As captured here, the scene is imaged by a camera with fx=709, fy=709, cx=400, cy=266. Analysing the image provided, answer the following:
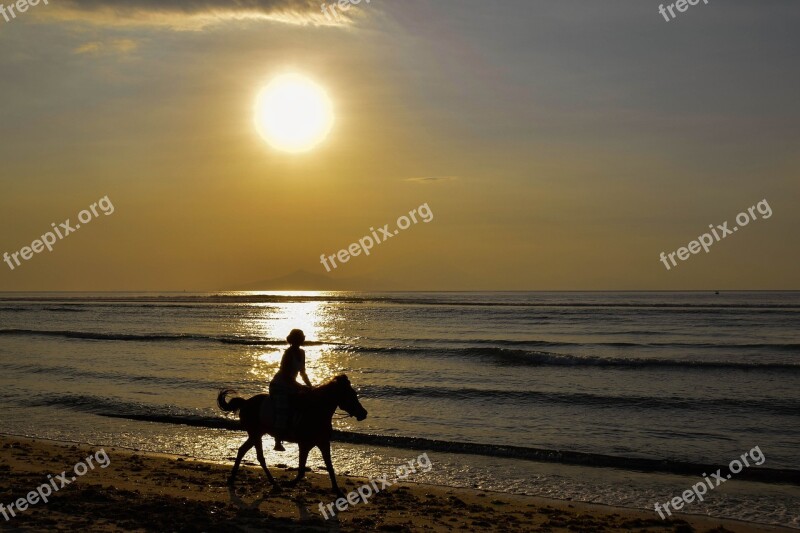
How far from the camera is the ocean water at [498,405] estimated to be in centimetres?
1257

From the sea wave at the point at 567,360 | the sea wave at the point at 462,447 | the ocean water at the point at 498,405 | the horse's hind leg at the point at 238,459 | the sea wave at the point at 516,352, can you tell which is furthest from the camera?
the sea wave at the point at 516,352

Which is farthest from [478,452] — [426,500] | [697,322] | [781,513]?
[697,322]

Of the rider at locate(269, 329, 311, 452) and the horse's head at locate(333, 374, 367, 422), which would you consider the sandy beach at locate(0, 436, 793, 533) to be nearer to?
the rider at locate(269, 329, 311, 452)

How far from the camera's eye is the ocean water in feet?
41.2

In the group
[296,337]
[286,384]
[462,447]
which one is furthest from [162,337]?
[296,337]

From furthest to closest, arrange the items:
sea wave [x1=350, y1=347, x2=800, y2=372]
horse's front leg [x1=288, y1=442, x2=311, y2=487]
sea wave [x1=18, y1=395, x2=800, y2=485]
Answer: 1. sea wave [x1=350, y1=347, x2=800, y2=372]
2. sea wave [x1=18, y1=395, x2=800, y2=485]
3. horse's front leg [x1=288, y1=442, x2=311, y2=487]

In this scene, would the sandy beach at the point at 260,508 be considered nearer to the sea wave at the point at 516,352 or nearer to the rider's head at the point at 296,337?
the rider's head at the point at 296,337

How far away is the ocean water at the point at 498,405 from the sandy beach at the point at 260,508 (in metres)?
0.99

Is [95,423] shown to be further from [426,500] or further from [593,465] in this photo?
[593,465]

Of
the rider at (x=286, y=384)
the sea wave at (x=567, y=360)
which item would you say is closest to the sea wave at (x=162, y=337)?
the sea wave at (x=567, y=360)

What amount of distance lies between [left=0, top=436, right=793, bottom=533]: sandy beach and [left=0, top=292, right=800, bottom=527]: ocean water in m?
0.99

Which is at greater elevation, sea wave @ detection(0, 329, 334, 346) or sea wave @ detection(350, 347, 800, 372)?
sea wave @ detection(0, 329, 334, 346)

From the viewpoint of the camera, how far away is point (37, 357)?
30266mm

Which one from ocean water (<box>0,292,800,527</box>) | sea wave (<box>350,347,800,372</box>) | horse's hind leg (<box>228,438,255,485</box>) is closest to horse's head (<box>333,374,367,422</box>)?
horse's hind leg (<box>228,438,255,485</box>)
